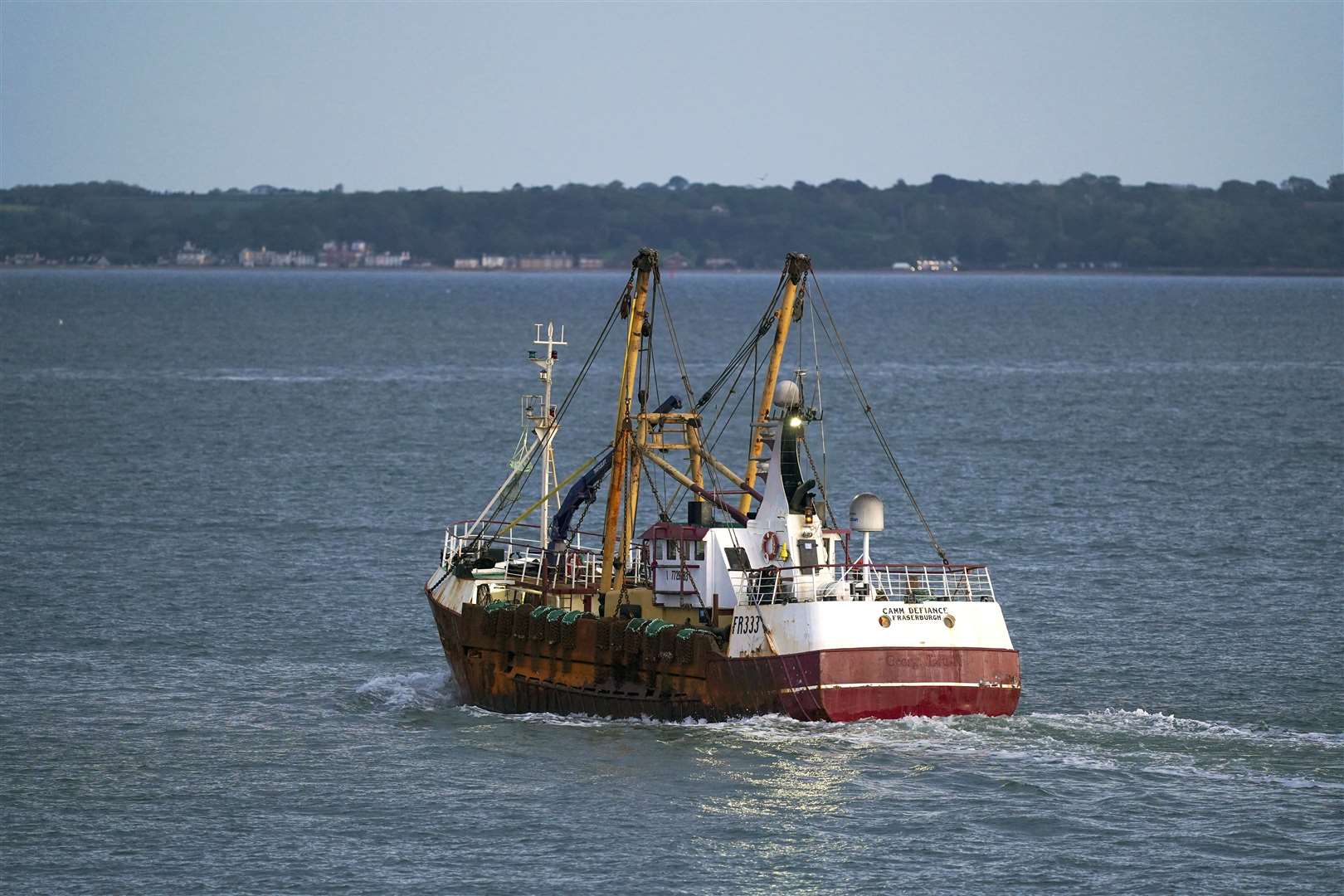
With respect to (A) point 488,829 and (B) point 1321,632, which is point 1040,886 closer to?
(A) point 488,829

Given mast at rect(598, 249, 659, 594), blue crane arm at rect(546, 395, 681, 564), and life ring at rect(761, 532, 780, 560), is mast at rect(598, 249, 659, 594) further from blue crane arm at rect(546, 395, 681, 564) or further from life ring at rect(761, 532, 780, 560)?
life ring at rect(761, 532, 780, 560)

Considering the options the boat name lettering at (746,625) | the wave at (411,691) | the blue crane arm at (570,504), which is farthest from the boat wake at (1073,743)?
the blue crane arm at (570,504)

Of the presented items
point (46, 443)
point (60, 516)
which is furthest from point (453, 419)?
point (60, 516)

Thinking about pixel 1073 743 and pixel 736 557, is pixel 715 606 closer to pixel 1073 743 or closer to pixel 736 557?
pixel 736 557

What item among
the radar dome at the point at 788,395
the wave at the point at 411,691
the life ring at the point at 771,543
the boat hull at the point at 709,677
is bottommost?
the wave at the point at 411,691

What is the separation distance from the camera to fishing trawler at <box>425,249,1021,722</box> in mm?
47438

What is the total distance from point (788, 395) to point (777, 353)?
119 inches

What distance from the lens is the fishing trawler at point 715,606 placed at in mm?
47438

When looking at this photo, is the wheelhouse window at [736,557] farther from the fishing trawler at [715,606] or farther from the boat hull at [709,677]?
the boat hull at [709,677]

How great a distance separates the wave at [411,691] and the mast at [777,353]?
343 inches

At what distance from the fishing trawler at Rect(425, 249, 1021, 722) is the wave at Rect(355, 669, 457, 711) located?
0.89 m

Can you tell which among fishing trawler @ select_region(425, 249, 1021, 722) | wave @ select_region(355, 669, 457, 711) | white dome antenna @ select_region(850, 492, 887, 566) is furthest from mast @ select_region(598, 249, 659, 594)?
white dome antenna @ select_region(850, 492, 887, 566)

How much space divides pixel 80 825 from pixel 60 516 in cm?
4305

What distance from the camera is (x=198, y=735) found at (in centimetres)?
4919
